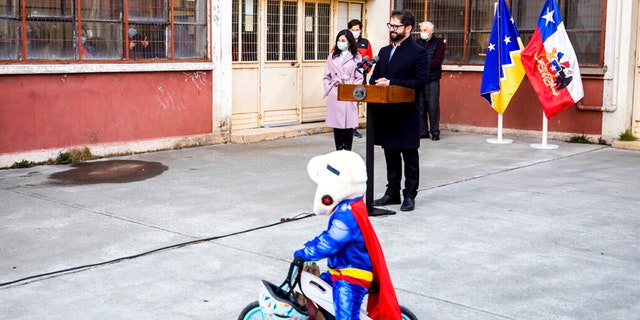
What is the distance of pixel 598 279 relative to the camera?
5598 mm

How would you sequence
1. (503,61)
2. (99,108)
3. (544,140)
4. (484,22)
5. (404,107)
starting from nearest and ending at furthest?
(404,107)
(99,108)
(544,140)
(503,61)
(484,22)

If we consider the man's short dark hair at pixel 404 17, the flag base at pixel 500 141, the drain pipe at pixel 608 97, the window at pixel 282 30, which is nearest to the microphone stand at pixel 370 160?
the man's short dark hair at pixel 404 17

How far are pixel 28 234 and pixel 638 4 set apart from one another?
944cm

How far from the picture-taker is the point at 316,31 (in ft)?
46.0

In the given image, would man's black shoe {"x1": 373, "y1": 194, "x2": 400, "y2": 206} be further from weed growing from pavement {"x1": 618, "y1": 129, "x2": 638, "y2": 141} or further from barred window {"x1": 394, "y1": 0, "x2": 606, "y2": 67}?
barred window {"x1": 394, "y1": 0, "x2": 606, "y2": 67}

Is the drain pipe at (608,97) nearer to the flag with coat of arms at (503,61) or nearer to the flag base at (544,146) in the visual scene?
the flag base at (544,146)

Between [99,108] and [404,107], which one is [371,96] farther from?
[99,108]

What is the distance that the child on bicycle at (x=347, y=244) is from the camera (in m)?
4.02

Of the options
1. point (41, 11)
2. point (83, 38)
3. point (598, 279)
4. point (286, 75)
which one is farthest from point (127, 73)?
point (598, 279)

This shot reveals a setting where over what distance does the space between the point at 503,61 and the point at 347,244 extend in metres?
8.90

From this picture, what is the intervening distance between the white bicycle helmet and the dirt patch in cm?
528

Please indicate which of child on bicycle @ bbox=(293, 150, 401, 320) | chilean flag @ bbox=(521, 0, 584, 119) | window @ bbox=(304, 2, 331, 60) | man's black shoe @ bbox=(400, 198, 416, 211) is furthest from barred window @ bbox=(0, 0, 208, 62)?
child on bicycle @ bbox=(293, 150, 401, 320)

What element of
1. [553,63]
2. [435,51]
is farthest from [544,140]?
[435,51]

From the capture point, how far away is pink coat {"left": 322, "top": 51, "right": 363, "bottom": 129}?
10219 millimetres
